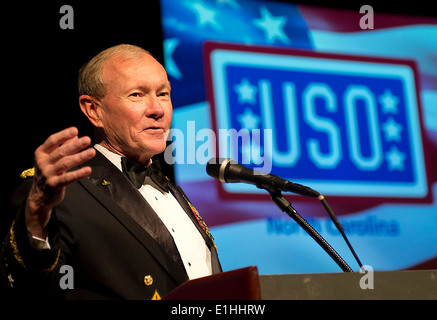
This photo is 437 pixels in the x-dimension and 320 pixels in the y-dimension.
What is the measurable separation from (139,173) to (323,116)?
1.59 metres

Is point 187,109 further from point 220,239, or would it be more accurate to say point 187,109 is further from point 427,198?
point 427,198

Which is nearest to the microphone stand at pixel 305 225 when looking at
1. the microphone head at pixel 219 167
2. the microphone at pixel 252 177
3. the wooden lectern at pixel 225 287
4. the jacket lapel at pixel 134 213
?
the microphone at pixel 252 177

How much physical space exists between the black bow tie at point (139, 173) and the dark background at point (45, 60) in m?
0.81

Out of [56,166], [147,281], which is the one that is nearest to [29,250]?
[56,166]

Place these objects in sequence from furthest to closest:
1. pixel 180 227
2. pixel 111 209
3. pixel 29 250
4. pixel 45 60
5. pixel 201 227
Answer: pixel 45 60, pixel 201 227, pixel 180 227, pixel 111 209, pixel 29 250

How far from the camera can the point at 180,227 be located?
2240 millimetres

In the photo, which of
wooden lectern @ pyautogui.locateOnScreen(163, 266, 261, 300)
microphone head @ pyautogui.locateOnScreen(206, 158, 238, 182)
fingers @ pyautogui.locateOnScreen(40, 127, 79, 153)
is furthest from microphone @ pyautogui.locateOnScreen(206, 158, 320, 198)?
fingers @ pyautogui.locateOnScreen(40, 127, 79, 153)

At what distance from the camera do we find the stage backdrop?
3.21 m

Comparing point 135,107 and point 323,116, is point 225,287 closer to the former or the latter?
point 135,107

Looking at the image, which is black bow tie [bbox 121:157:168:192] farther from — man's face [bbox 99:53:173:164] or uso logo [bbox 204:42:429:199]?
uso logo [bbox 204:42:429:199]

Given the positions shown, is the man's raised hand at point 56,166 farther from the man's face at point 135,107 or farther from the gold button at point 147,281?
the man's face at point 135,107

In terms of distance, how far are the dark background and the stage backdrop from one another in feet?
0.86

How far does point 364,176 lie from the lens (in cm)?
353

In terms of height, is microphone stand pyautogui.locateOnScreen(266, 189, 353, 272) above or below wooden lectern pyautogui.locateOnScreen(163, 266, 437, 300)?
above
